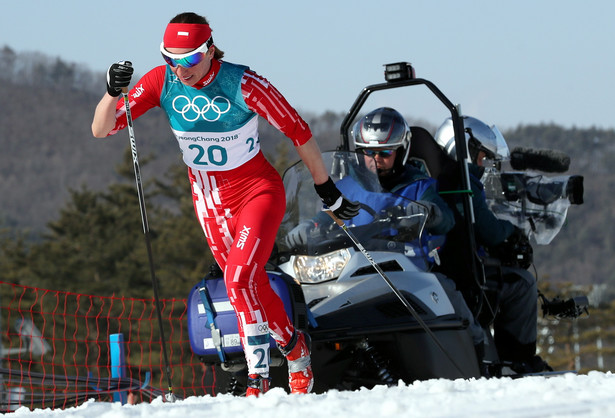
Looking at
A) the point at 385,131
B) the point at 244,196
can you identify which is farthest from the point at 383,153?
the point at 244,196

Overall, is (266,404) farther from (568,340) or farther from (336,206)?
(568,340)

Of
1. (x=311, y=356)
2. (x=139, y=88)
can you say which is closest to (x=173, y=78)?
(x=139, y=88)

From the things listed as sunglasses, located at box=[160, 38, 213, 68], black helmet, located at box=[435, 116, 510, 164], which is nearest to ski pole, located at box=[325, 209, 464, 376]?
sunglasses, located at box=[160, 38, 213, 68]

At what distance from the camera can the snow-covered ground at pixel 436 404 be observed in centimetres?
336

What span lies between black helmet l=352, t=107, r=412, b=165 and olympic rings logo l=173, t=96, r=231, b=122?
77.5 inches

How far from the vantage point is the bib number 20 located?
18.2 feet

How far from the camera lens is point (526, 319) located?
7.99 meters

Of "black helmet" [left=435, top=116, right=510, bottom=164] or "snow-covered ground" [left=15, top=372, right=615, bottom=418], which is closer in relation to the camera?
"snow-covered ground" [left=15, top=372, right=615, bottom=418]

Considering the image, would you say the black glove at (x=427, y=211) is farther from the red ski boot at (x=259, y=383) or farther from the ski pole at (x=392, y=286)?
the red ski boot at (x=259, y=383)

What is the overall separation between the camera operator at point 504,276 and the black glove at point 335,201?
5.67 ft

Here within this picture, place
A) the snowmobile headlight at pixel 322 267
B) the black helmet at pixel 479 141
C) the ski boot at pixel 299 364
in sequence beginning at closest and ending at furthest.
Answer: the ski boot at pixel 299 364
the snowmobile headlight at pixel 322 267
the black helmet at pixel 479 141

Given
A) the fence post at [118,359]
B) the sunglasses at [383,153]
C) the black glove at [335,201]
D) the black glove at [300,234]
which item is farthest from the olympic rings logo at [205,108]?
the fence post at [118,359]

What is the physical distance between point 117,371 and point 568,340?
54.3 meters

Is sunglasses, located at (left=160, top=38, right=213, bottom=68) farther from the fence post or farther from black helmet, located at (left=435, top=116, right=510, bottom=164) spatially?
the fence post
